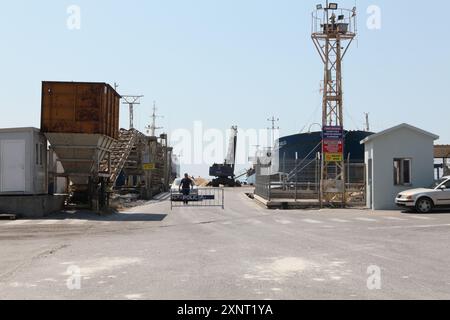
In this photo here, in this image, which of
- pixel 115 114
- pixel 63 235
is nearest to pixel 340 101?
pixel 115 114

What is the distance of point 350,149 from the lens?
183 feet

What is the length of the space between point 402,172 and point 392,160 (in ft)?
3.10

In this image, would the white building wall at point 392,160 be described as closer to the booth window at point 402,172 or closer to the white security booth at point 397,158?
the white security booth at point 397,158

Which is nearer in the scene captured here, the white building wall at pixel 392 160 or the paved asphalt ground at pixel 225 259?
the paved asphalt ground at pixel 225 259

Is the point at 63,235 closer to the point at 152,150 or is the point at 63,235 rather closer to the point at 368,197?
the point at 368,197

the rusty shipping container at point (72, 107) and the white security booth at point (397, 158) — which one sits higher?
the rusty shipping container at point (72, 107)

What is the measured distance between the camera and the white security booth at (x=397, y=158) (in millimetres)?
26719

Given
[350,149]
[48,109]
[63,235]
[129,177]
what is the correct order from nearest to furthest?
[63,235] → [48,109] → [129,177] → [350,149]

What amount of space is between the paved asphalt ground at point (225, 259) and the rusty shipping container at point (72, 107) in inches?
214

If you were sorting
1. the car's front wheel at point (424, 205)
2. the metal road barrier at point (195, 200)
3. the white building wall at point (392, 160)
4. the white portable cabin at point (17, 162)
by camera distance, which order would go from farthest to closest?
the metal road barrier at point (195, 200) → the white building wall at point (392, 160) → the car's front wheel at point (424, 205) → the white portable cabin at point (17, 162)

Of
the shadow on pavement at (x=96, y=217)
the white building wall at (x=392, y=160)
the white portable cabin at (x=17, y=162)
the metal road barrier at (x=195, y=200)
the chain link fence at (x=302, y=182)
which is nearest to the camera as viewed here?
the shadow on pavement at (x=96, y=217)

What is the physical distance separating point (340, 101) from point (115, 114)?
56.2ft

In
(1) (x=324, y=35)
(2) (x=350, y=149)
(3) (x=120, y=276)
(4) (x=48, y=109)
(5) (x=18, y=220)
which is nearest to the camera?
(3) (x=120, y=276)

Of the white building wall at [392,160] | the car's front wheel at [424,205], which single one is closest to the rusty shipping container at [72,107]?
the white building wall at [392,160]
